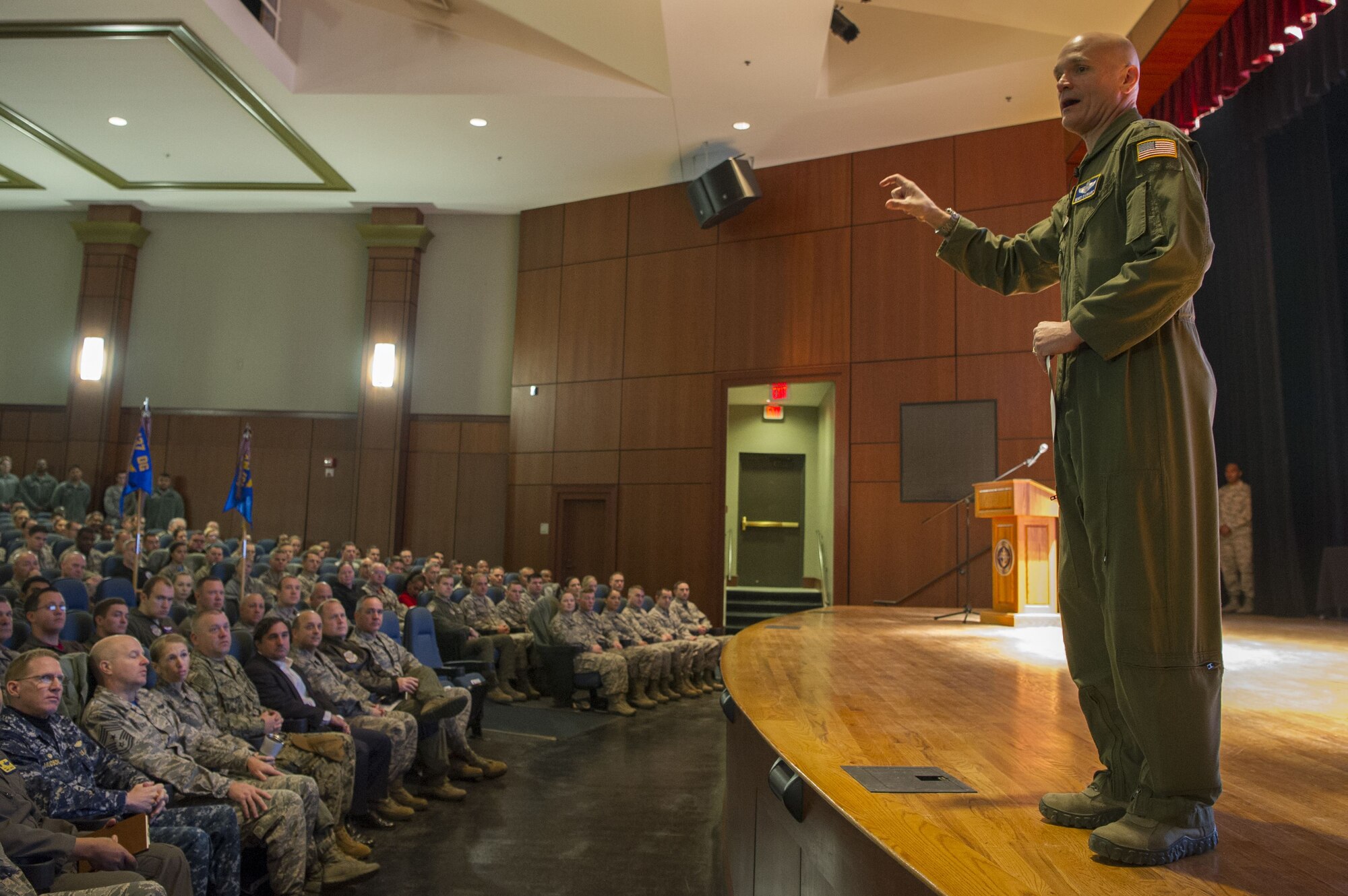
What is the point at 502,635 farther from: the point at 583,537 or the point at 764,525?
the point at 764,525

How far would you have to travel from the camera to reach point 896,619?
6.52 m

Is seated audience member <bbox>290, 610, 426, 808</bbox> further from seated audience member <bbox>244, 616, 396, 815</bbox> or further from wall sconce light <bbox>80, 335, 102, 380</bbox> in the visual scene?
wall sconce light <bbox>80, 335, 102, 380</bbox>

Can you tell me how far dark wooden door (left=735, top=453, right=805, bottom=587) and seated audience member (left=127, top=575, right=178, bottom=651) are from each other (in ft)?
28.7

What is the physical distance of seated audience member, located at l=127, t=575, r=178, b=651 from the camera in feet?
14.8

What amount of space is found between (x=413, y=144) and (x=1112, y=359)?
9.95m

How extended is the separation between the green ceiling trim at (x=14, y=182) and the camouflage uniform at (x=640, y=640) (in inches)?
372

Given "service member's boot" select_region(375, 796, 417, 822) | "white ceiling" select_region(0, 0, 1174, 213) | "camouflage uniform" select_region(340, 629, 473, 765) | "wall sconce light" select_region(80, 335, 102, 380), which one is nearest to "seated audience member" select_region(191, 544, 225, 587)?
"camouflage uniform" select_region(340, 629, 473, 765)

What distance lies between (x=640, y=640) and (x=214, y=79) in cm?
654

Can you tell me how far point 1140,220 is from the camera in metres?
1.35

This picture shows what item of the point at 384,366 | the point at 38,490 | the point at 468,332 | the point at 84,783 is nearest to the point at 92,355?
the point at 38,490

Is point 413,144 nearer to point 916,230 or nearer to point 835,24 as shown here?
point 835,24

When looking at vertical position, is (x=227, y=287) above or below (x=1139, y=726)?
above

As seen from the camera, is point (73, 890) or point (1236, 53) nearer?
point (73, 890)

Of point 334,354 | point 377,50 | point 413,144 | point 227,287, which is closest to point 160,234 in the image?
point 227,287
